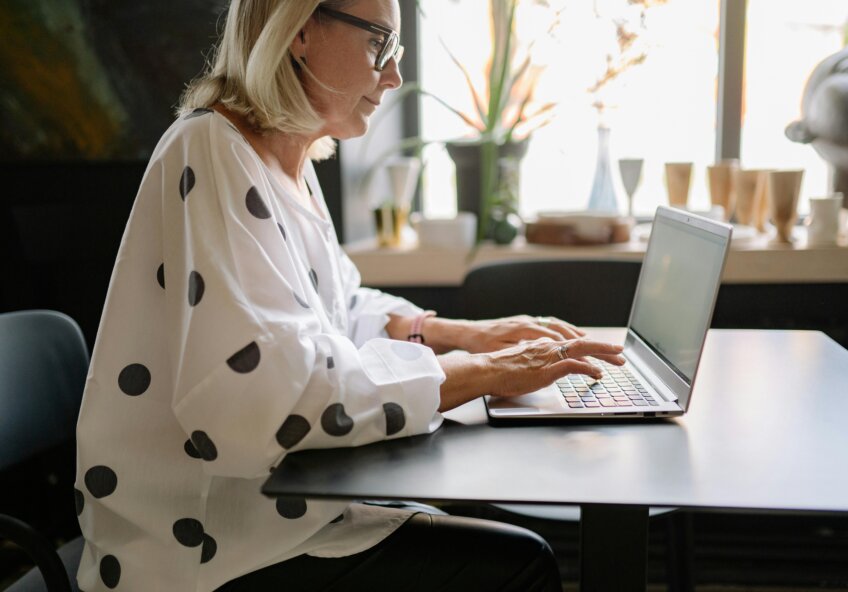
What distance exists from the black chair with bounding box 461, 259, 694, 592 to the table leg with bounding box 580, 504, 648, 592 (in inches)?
36.2

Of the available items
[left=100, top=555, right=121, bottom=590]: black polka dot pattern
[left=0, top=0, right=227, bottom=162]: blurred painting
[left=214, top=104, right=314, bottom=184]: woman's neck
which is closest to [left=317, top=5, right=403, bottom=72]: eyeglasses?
[left=214, top=104, right=314, bottom=184]: woman's neck

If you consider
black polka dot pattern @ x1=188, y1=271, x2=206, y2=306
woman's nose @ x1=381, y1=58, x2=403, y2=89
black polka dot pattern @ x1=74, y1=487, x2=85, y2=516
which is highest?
woman's nose @ x1=381, y1=58, x2=403, y2=89

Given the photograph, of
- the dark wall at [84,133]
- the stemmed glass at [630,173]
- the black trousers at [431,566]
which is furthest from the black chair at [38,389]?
the stemmed glass at [630,173]

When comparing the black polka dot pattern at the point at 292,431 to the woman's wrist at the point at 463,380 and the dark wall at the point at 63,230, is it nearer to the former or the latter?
the woman's wrist at the point at 463,380

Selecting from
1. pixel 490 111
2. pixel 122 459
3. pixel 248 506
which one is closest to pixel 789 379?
pixel 248 506

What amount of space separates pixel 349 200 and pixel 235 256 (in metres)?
1.47

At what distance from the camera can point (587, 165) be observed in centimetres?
274

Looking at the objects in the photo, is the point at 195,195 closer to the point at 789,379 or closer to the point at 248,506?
the point at 248,506

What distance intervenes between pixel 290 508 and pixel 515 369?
345mm

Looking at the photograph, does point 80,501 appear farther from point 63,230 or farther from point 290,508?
point 63,230

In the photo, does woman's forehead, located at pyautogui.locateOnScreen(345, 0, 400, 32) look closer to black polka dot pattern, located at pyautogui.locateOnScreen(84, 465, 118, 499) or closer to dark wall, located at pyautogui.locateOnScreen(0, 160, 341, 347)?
black polka dot pattern, located at pyautogui.locateOnScreen(84, 465, 118, 499)

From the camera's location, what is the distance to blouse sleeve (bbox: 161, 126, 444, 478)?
1.00 metres

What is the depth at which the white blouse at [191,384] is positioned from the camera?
1.03 m

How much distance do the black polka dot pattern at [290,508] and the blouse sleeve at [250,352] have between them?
0.27 ft
